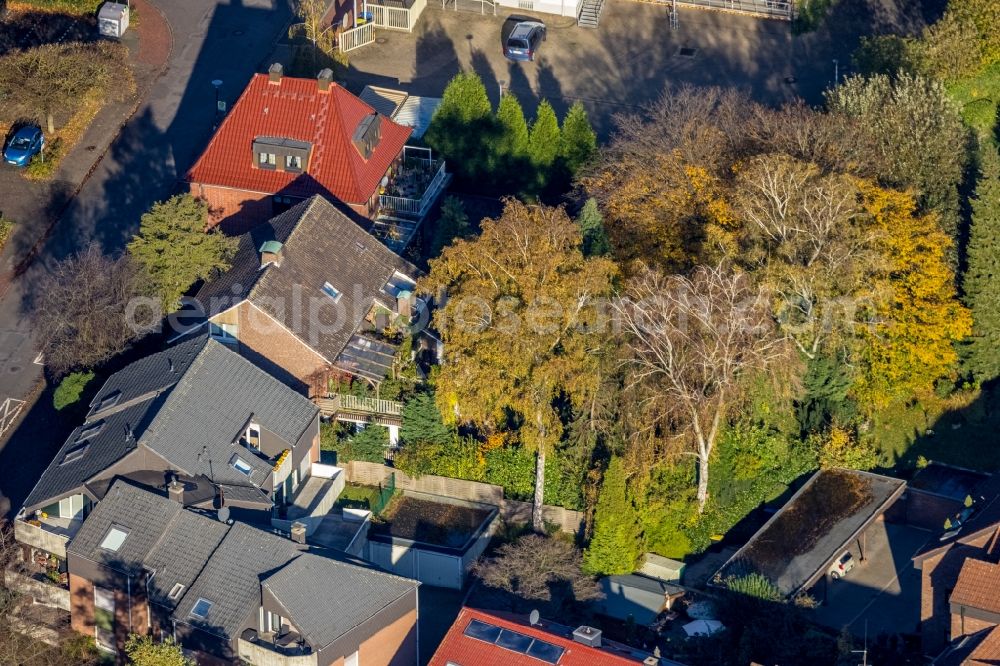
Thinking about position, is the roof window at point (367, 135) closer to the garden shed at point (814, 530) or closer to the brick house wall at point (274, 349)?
the brick house wall at point (274, 349)

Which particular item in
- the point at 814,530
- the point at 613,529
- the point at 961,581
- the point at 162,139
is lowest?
the point at 814,530

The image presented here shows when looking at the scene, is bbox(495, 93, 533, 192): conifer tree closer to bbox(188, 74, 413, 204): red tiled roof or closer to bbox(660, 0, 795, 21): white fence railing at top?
bbox(188, 74, 413, 204): red tiled roof

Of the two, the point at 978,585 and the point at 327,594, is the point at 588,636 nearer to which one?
the point at 327,594

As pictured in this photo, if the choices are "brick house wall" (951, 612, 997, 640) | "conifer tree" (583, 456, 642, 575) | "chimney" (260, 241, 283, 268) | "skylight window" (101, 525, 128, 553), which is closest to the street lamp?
"chimney" (260, 241, 283, 268)

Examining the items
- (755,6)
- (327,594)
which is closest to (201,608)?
(327,594)

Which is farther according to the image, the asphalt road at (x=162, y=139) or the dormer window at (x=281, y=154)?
the dormer window at (x=281, y=154)

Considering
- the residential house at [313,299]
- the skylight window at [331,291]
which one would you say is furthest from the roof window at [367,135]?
the skylight window at [331,291]

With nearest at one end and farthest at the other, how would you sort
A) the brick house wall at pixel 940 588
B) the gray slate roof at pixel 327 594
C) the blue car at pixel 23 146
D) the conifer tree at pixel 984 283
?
the gray slate roof at pixel 327 594 < the brick house wall at pixel 940 588 < the conifer tree at pixel 984 283 < the blue car at pixel 23 146
